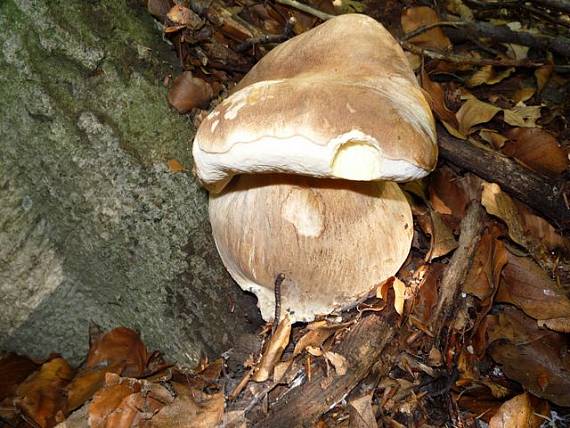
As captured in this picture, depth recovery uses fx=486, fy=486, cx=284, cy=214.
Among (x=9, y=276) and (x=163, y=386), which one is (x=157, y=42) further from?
(x=163, y=386)

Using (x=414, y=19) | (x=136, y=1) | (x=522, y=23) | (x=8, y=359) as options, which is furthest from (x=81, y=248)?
A: (x=522, y=23)

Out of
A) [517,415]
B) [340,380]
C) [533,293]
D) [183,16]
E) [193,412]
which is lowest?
[517,415]

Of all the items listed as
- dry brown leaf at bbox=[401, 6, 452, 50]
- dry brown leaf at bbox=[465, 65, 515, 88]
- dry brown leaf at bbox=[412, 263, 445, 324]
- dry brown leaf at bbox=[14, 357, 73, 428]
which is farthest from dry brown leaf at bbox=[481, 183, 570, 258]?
dry brown leaf at bbox=[14, 357, 73, 428]

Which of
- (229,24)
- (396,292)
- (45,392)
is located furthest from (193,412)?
(229,24)

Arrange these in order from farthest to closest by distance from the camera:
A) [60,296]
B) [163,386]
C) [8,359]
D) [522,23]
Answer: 1. [522,23]
2. [8,359]
3. [60,296]
4. [163,386]

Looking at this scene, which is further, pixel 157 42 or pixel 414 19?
pixel 414 19

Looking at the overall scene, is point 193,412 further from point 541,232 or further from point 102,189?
point 541,232
